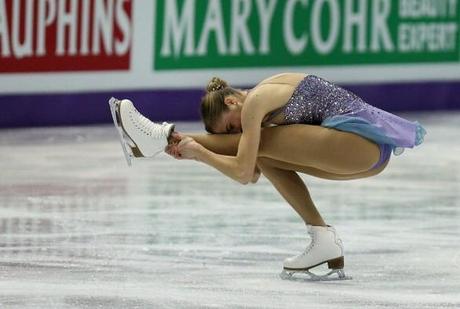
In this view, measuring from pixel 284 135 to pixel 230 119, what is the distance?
9.0 inches

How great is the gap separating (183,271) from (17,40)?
5082mm

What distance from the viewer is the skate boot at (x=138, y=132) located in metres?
6.05

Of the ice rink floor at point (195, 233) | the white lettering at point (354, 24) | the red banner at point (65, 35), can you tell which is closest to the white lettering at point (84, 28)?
the red banner at point (65, 35)

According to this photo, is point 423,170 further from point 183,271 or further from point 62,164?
point 183,271

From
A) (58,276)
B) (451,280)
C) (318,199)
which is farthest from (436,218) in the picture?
(58,276)

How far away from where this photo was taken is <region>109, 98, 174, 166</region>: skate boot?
19.9 ft

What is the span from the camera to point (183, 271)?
634 centimetres

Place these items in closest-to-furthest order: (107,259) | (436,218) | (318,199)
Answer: (107,259), (436,218), (318,199)

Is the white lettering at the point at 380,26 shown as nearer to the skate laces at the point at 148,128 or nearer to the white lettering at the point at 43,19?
the white lettering at the point at 43,19

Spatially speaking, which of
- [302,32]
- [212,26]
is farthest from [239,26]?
[302,32]

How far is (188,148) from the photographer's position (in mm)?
5965

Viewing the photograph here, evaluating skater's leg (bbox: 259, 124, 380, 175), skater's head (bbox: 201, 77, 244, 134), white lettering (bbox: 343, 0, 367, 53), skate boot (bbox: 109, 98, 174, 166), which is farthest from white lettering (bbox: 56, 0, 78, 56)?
skater's leg (bbox: 259, 124, 380, 175)

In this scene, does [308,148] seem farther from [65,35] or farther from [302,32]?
[302,32]

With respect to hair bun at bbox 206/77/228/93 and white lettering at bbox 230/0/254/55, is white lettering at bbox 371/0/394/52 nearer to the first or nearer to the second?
white lettering at bbox 230/0/254/55
